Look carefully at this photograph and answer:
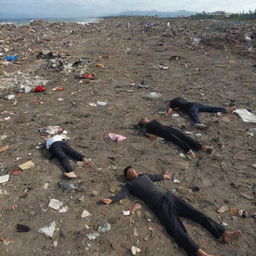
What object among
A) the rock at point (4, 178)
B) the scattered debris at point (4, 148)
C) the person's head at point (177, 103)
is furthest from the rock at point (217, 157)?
the scattered debris at point (4, 148)

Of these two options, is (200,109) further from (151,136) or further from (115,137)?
(115,137)

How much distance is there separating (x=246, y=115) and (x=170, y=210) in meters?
3.45

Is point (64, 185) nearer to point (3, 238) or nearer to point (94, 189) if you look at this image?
point (94, 189)

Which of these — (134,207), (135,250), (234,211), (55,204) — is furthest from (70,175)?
(234,211)

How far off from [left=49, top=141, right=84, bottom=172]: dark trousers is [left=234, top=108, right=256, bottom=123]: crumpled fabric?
3.43 meters

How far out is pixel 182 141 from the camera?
14.7 feet

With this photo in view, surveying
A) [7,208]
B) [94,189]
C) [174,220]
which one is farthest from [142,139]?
[7,208]

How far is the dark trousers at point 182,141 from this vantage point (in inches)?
173

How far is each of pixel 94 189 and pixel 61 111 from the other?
2882mm

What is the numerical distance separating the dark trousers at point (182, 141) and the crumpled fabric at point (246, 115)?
162 centimetres

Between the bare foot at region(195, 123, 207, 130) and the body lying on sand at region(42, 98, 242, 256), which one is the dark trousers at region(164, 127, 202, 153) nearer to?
the body lying on sand at region(42, 98, 242, 256)

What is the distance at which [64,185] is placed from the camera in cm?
359

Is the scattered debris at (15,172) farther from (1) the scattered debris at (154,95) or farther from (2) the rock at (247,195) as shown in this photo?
(1) the scattered debris at (154,95)

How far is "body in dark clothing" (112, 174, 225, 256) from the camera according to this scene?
2.74m
